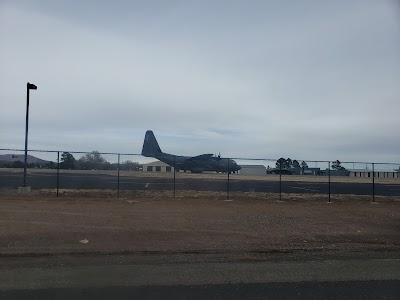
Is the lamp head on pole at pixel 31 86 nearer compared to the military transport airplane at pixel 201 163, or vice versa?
the lamp head on pole at pixel 31 86

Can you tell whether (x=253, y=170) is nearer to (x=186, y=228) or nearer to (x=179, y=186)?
Answer: (x=179, y=186)

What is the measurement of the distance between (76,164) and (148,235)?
18237 millimetres

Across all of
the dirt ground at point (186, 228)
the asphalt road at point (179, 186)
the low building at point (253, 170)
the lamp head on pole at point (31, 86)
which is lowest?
the dirt ground at point (186, 228)

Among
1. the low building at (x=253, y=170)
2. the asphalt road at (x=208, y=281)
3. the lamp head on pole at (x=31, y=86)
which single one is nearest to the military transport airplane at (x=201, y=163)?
the lamp head on pole at (x=31, y=86)

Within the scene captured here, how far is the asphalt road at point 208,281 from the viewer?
6.10 m

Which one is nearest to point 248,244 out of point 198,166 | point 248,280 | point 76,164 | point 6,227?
point 248,280

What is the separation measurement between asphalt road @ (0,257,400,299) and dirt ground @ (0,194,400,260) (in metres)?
A: 1.29

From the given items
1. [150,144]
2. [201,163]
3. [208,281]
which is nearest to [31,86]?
[208,281]

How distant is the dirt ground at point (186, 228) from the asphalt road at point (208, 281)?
4.24 feet

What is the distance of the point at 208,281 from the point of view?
6.83 metres

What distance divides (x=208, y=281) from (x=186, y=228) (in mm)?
5214

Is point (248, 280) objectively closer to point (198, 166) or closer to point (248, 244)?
point (248, 244)

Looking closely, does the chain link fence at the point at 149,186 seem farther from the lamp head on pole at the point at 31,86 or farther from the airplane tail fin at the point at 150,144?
the airplane tail fin at the point at 150,144

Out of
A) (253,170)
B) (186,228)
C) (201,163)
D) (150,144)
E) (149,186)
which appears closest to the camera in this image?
(186,228)
